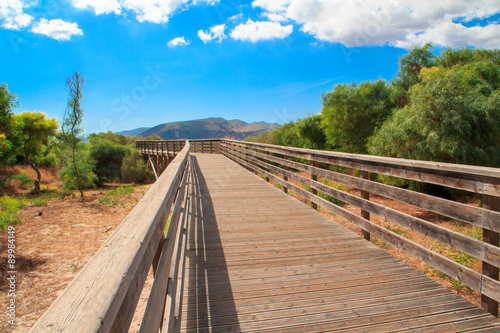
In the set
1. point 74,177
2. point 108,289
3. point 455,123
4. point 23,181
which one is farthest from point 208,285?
point 23,181

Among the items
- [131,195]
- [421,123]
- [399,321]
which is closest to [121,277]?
[399,321]

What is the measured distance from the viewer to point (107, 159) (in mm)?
27562

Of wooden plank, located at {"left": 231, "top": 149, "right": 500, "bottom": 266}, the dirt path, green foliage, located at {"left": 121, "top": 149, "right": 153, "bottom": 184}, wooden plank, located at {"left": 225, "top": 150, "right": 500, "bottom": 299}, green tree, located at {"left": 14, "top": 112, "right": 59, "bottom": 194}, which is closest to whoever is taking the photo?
wooden plank, located at {"left": 231, "top": 149, "right": 500, "bottom": 266}

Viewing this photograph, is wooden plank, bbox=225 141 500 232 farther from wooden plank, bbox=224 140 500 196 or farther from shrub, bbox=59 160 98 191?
shrub, bbox=59 160 98 191

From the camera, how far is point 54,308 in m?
0.71

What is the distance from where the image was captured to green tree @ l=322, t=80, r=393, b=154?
55.5 ft

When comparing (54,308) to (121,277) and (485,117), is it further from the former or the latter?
(485,117)

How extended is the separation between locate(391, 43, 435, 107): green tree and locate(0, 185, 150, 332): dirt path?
1506 cm

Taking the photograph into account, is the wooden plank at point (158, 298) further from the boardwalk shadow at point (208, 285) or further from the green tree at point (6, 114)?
the green tree at point (6, 114)

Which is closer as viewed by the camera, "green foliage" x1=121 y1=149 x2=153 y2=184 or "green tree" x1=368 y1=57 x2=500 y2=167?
"green tree" x1=368 y1=57 x2=500 y2=167

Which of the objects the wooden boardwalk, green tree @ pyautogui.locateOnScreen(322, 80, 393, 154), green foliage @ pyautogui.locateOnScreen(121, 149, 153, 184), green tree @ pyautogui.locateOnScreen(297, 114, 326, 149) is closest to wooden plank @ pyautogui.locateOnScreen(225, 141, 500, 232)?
the wooden boardwalk

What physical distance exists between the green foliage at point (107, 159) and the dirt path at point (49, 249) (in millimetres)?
15269

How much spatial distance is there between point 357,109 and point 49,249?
52.4 ft

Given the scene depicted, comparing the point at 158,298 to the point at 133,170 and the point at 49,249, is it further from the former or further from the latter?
the point at 133,170
